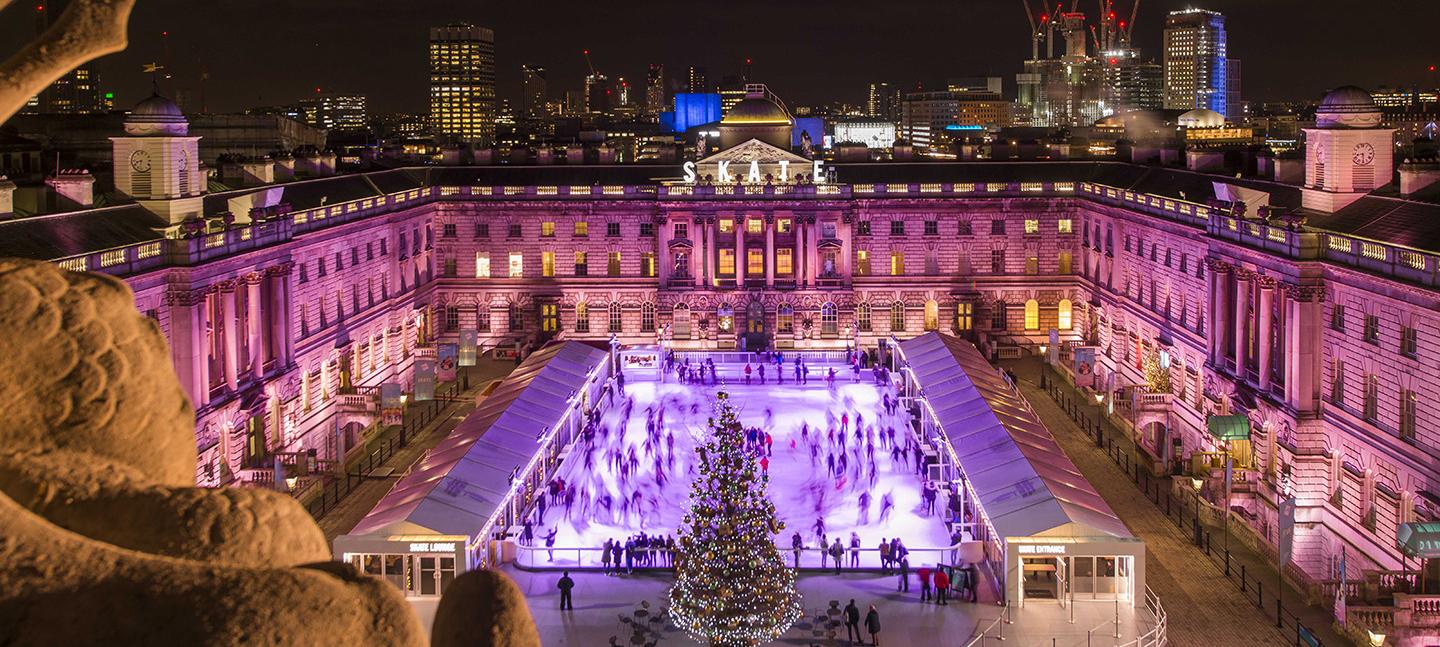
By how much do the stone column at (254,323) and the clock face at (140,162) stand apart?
6346mm

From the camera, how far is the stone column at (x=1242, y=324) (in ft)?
216

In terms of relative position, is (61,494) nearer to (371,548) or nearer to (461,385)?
(371,548)

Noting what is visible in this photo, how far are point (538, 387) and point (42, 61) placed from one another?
62.5m

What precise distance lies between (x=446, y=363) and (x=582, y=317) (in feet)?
61.4

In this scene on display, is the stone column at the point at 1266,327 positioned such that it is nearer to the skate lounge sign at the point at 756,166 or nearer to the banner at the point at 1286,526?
the banner at the point at 1286,526

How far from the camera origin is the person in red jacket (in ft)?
154

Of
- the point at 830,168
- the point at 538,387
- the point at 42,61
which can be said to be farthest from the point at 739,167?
the point at 42,61

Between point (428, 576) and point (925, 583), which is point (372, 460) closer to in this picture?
point (428, 576)

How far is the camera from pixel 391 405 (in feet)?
254

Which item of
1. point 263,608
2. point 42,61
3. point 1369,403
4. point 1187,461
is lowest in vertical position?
point 1187,461

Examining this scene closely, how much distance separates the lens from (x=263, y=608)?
601 cm

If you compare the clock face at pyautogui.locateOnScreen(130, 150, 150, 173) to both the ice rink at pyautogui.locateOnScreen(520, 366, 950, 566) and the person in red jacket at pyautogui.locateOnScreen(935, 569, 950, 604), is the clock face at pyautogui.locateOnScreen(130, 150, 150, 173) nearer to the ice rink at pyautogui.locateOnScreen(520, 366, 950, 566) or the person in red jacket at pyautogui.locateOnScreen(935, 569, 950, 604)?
the ice rink at pyautogui.locateOnScreen(520, 366, 950, 566)

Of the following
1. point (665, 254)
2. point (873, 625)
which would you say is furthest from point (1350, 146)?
point (665, 254)

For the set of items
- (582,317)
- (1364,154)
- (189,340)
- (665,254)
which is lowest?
(582,317)
